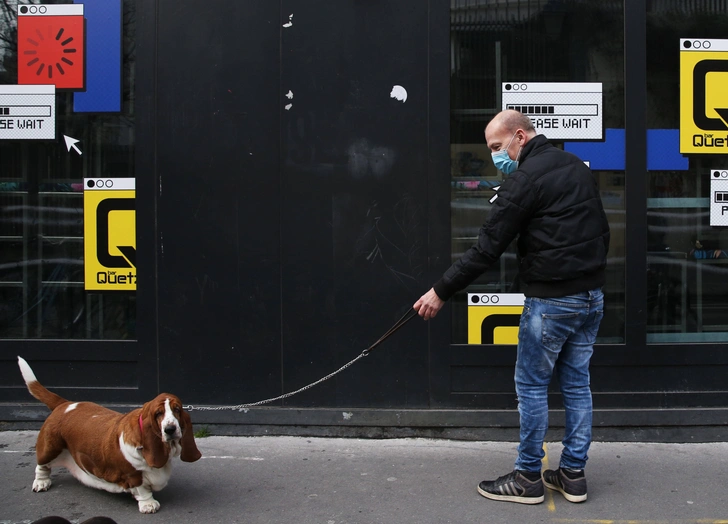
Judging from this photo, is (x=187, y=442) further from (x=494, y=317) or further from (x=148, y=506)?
(x=494, y=317)

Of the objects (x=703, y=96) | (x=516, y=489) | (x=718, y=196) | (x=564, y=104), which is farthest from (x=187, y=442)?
(x=703, y=96)

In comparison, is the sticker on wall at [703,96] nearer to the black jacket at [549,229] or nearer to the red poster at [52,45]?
the black jacket at [549,229]

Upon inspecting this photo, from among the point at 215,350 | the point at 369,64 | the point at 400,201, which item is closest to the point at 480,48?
the point at 369,64

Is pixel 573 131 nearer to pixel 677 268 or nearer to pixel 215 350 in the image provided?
pixel 677 268

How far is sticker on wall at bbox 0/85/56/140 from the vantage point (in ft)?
18.3

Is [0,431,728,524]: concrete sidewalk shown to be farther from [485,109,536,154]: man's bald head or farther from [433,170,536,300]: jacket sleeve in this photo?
[485,109,536,154]: man's bald head

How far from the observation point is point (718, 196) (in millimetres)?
5512

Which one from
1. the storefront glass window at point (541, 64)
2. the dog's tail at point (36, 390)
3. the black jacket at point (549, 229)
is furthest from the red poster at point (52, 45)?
the black jacket at point (549, 229)

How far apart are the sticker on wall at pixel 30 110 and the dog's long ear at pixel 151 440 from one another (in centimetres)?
257

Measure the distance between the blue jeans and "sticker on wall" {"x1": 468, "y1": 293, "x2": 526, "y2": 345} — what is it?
1.14 metres

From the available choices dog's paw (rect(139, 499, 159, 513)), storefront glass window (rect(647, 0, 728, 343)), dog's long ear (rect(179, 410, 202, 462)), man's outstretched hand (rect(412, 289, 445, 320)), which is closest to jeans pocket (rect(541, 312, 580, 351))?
man's outstretched hand (rect(412, 289, 445, 320))

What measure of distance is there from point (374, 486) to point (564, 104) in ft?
9.42

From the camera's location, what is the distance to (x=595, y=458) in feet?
16.7

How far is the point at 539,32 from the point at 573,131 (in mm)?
723
